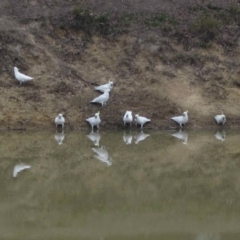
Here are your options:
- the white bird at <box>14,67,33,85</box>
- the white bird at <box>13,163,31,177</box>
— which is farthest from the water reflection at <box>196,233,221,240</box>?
the white bird at <box>14,67,33,85</box>

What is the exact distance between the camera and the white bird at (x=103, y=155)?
48.3ft

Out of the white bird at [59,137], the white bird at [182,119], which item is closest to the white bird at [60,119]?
the white bird at [59,137]

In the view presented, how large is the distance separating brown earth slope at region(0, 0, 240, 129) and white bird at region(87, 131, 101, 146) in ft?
3.56

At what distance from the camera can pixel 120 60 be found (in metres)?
23.6

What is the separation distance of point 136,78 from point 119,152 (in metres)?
7.11

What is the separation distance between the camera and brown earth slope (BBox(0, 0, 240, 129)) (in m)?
20.9

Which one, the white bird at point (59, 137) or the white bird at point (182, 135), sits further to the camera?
the white bird at point (182, 135)

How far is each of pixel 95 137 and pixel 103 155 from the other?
3.08 m

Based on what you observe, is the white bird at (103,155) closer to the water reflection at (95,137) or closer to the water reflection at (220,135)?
the water reflection at (95,137)

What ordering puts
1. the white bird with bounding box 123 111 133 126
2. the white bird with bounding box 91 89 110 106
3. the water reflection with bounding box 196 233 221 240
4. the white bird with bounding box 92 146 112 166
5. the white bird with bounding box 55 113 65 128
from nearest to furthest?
the water reflection with bounding box 196 233 221 240, the white bird with bounding box 92 146 112 166, the white bird with bounding box 55 113 65 128, the white bird with bounding box 123 111 133 126, the white bird with bounding box 91 89 110 106

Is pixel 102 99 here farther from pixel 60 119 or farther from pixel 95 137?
pixel 95 137

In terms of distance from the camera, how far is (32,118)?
1997 centimetres

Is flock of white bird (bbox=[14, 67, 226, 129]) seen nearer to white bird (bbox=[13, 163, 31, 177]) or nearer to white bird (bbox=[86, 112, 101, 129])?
white bird (bbox=[86, 112, 101, 129])

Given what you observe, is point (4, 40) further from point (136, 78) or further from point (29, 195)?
point (29, 195)
